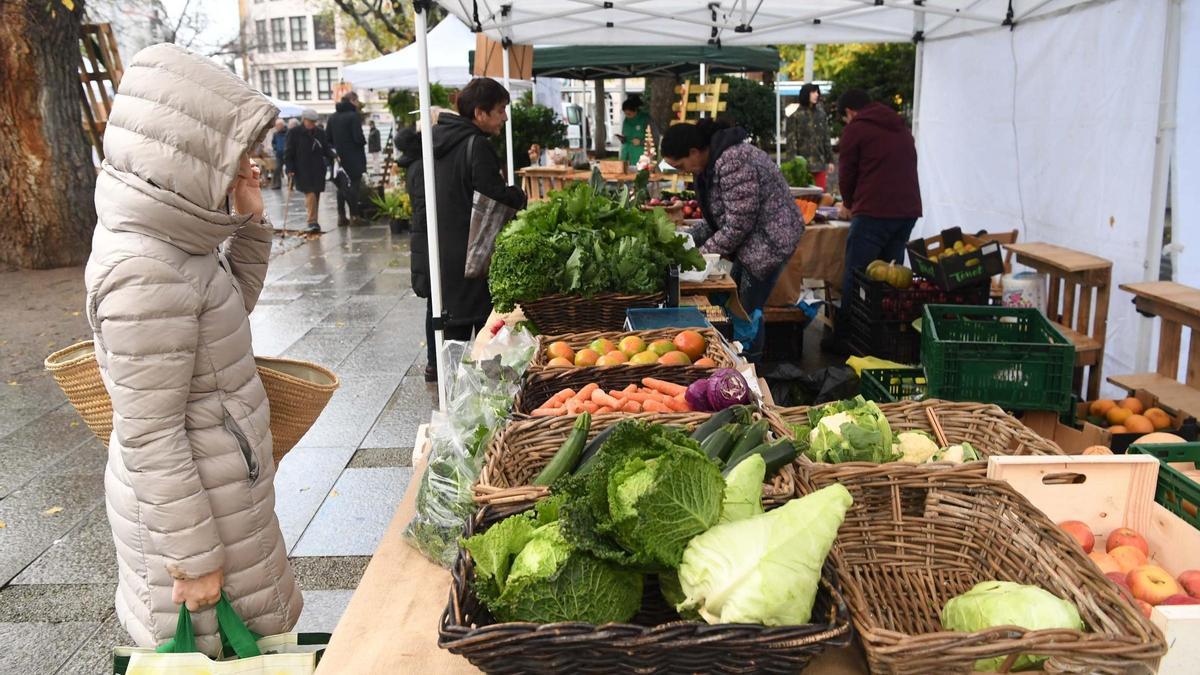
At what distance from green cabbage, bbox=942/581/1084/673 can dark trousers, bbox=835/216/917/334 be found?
224 inches

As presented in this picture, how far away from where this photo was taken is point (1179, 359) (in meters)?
5.13

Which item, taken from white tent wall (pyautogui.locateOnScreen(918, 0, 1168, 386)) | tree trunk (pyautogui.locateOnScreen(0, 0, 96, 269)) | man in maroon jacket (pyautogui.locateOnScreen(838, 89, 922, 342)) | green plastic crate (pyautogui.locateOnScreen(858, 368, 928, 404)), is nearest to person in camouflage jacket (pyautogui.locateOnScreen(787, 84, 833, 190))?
white tent wall (pyautogui.locateOnScreen(918, 0, 1168, 386))

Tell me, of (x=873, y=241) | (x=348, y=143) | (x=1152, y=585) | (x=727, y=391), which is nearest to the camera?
(x=1152, y=585)

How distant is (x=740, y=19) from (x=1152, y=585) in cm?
666

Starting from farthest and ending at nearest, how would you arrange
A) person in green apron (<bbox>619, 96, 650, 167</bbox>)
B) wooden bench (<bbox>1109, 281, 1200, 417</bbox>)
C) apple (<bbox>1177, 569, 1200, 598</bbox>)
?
person in green apron (<bbox>619, 96, 650, 167</bbox>)
wooden bench (<bbox>1109, 281, 1200, 417</bbox>)
apple (<bbox>1177, 569, 1200, 598</bbox>)

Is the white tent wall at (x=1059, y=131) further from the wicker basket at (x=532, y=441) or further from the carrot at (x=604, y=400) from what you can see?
the wicker basket at (x=532, y=441)

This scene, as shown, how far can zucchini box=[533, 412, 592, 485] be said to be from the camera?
7.09 ft

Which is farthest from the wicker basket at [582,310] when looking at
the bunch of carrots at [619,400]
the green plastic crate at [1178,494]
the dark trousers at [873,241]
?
the dark trousers at [873,241]

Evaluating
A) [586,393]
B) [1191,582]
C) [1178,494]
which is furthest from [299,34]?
[1191,582]

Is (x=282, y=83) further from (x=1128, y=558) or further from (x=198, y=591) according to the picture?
(x=1128, y=558)

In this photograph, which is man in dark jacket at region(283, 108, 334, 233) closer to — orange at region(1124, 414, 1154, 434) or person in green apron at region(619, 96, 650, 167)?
person in green apron at region(619, 96, 650, 167)

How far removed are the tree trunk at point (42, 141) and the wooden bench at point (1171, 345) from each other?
39.7 ft

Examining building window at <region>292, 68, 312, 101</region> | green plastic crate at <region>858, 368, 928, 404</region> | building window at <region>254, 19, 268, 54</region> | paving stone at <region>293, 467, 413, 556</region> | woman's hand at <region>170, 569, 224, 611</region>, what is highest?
building window at <region>254, 19, 268, 54</region>

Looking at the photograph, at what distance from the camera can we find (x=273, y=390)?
276 cm
